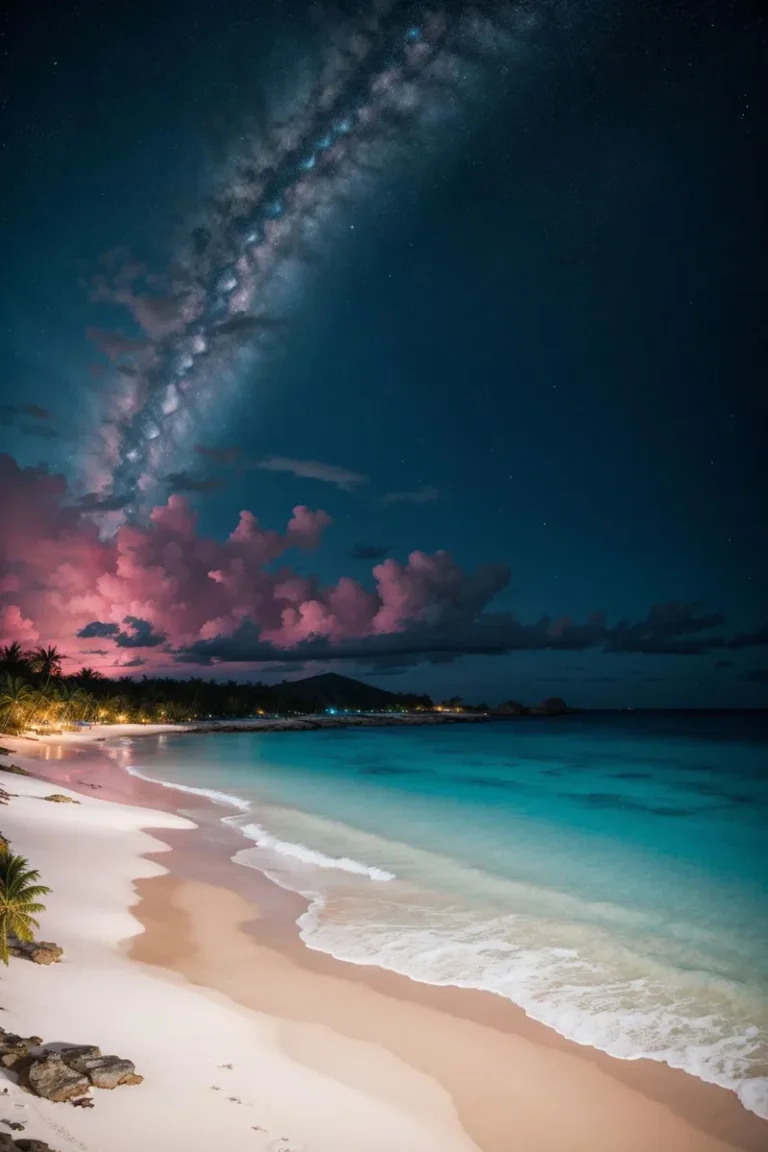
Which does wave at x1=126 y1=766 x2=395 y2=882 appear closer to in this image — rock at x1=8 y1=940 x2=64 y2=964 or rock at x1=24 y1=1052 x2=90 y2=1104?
rock at x1=8 y1=940 x2=64 y2=964

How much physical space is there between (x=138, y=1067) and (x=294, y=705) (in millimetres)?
184127

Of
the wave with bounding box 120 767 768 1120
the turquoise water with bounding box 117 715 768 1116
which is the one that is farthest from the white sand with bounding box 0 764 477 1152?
the turquoise water with bounding box 117 715 768 1116

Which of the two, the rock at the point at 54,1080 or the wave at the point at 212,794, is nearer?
the rock at the point at 54,1080

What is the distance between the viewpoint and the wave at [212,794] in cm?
2699

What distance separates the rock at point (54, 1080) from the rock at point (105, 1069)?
92 mm

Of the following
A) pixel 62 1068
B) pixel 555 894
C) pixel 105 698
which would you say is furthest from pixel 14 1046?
pixel 105 698

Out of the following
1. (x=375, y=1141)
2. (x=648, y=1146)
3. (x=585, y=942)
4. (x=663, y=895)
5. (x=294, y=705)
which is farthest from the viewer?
(x=294, y=705)

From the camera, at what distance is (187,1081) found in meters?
6.13

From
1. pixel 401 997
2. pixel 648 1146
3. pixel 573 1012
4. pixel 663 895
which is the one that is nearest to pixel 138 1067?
pixel 401 997

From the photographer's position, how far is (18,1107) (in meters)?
4.92

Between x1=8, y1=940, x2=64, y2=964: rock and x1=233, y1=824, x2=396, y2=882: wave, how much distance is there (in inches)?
321

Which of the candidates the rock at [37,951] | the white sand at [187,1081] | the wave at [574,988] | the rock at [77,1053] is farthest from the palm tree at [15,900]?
the wave at [574,988]

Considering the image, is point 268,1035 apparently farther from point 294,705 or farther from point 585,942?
point 294,705

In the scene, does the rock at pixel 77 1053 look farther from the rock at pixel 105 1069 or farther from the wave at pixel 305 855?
the wave at pixel 305 855
